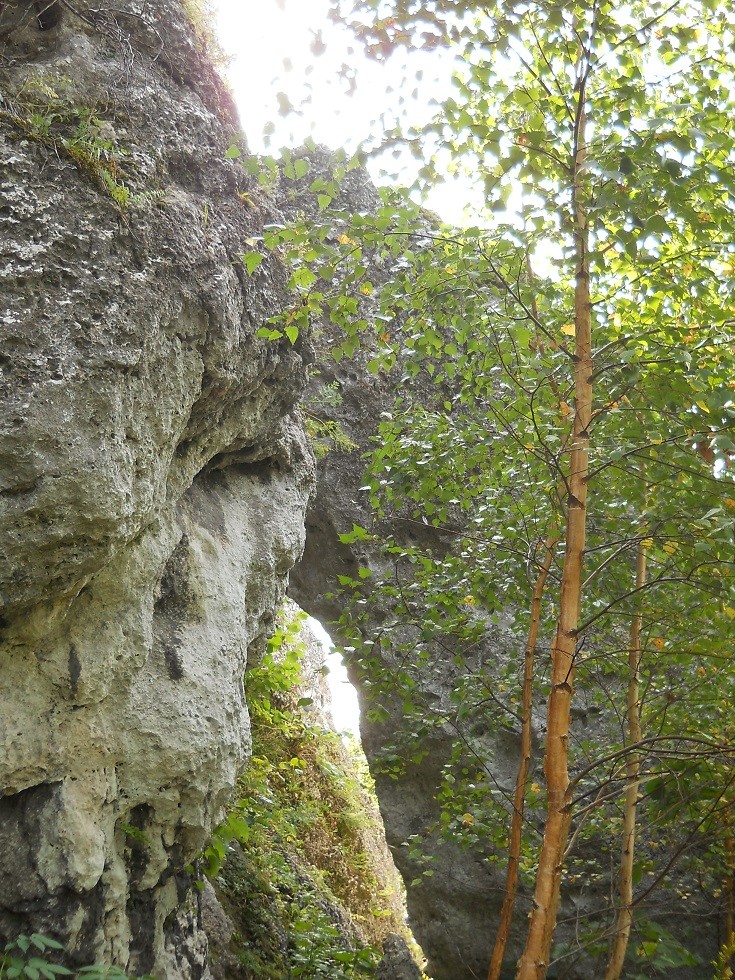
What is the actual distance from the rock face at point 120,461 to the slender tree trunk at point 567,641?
173cm

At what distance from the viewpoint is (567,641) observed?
124 inches

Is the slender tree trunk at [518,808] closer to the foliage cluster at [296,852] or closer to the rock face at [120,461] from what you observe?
the foliage cluster at [296,852]

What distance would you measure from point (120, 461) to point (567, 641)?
192 cm

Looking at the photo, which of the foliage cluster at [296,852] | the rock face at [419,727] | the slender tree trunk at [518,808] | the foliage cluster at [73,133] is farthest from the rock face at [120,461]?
the slender tree trunk at [518,808]

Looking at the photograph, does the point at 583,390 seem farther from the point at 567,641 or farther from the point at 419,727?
the point at 419,727

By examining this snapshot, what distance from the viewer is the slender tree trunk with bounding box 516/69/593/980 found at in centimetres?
288

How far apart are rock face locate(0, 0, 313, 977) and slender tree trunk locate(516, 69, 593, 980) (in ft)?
5.67

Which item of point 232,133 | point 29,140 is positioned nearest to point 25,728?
point 29,140

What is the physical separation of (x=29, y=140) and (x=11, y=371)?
3.81 ft

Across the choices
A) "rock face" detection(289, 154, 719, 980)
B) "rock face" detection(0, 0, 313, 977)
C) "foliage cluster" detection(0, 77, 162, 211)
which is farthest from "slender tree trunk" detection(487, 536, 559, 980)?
"foliage cluster" detection(0, 77, 162, 211)

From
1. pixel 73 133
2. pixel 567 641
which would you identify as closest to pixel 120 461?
pixel 73 133

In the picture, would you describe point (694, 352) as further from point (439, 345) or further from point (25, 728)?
point (25, 728)

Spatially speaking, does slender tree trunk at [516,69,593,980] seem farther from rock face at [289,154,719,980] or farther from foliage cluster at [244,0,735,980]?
rock face at [289,154,719,980]

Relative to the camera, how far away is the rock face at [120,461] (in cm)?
301
